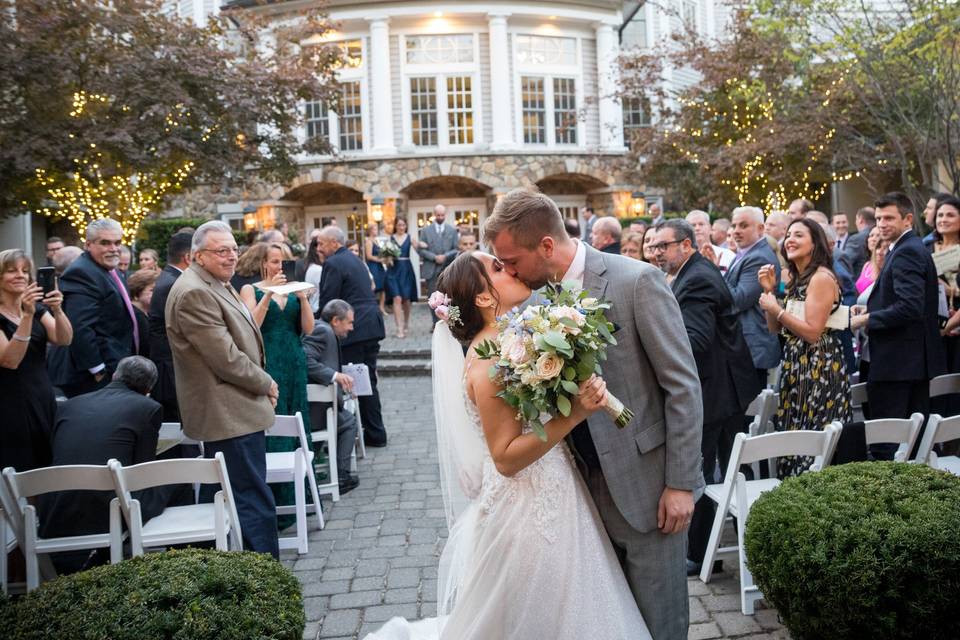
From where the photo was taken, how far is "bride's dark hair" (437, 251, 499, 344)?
3262 millimetres

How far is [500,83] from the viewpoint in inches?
1003

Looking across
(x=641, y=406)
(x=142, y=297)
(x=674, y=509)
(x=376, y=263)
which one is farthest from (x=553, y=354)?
(x=376, y=263)

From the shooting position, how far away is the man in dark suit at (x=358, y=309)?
873 cm

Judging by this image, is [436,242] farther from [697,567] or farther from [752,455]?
[752,455]

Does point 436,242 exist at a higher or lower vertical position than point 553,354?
higher

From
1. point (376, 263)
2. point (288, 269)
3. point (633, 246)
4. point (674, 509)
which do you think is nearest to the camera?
point (674, 509)

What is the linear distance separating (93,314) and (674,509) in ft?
17.5

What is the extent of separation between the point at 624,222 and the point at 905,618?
72.9ft

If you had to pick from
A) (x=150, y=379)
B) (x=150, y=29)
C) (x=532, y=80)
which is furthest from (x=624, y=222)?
(x=150, y=379)

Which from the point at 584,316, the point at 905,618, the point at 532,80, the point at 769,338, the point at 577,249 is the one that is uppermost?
the point at 532,80

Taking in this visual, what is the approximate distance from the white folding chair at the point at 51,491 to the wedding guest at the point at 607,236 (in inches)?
226

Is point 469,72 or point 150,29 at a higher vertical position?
point 469,72

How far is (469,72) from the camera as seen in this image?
25984 mm

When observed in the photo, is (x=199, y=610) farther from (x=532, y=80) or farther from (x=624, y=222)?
(x=532, y=80)
